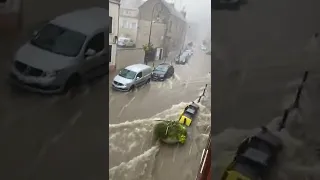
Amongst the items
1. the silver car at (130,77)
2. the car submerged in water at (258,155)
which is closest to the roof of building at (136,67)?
the silver car at (130,77)

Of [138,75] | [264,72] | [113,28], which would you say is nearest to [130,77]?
[138,75]

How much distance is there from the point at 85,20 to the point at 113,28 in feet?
0.24

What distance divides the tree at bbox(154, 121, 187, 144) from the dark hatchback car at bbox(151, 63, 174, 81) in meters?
0.11

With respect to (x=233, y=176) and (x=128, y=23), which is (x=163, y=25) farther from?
(x=233, y=176)

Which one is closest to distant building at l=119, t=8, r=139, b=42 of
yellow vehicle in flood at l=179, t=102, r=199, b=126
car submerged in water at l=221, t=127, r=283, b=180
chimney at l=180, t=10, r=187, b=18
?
chimney at l=180, t=10, r=187, b=18

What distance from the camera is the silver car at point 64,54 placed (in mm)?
819

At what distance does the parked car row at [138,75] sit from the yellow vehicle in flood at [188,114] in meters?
0.10

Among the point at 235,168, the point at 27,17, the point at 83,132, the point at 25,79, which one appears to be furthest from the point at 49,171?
the point at 235,168

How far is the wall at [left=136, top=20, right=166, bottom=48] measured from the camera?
93cm

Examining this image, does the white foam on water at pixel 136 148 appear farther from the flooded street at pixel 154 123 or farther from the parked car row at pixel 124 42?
the parked car row at pixel 124 42

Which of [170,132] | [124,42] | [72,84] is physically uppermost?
[124,42]

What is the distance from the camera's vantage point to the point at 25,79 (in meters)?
0.82

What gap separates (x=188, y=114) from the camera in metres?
0.96

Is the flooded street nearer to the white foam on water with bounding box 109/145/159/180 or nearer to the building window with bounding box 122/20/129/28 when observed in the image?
the white foam on water with bounding box 109/145/159/180
